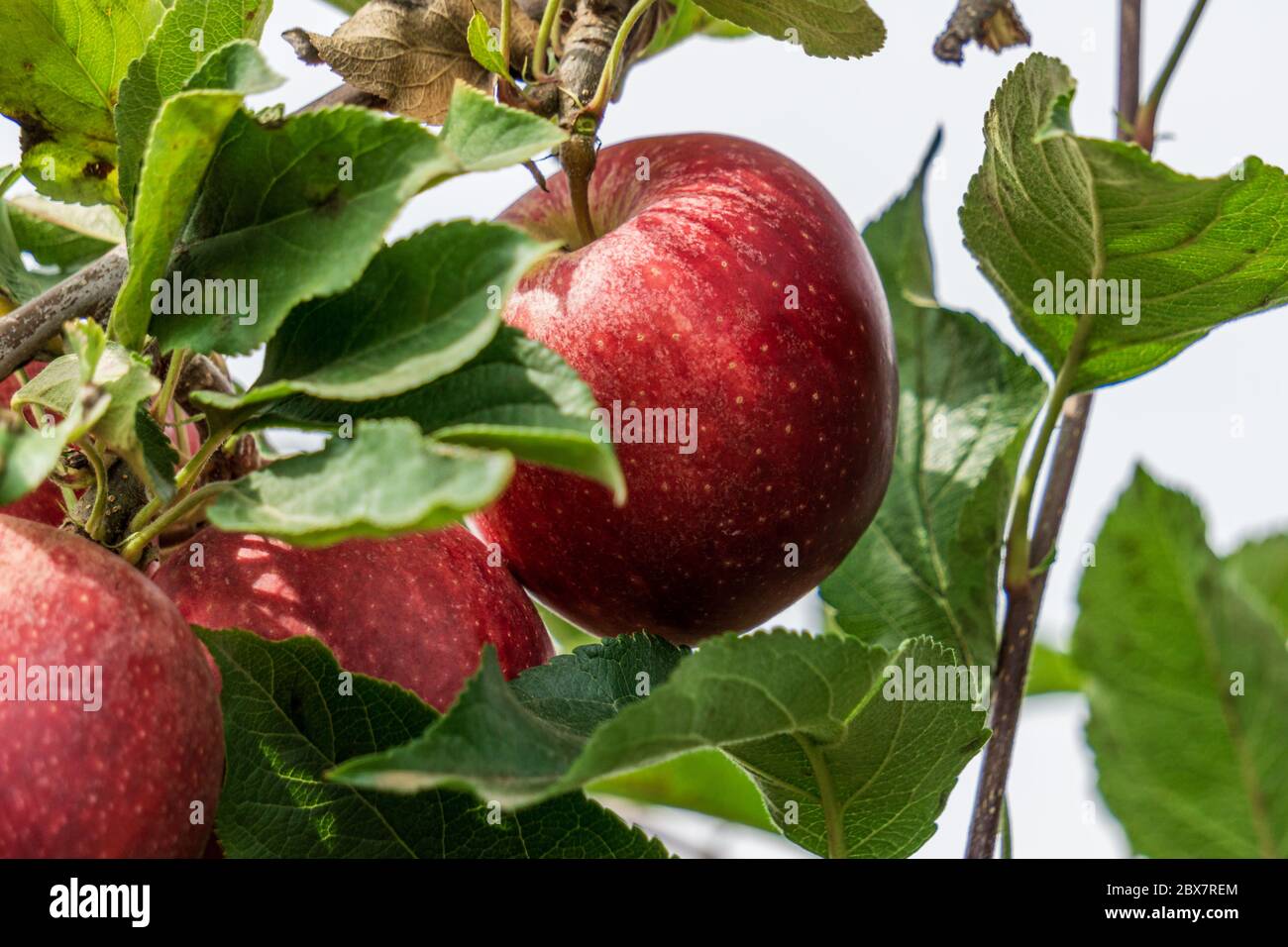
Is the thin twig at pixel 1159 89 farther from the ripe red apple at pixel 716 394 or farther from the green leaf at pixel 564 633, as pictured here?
the green leaf at pixel 564 633

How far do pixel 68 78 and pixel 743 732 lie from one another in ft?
1.47

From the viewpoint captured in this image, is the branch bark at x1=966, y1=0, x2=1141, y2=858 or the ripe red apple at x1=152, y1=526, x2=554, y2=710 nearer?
the ripe red apple at x1=152, y1=526, x2=554, y2=710

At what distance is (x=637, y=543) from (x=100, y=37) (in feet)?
1.13

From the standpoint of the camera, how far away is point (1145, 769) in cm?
43

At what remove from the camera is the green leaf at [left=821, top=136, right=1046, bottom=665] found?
808 mm

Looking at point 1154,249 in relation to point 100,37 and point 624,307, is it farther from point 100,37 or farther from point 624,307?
point 100,37

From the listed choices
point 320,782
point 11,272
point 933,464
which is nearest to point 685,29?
point 933,464

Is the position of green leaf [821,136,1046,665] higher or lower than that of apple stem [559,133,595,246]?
lower

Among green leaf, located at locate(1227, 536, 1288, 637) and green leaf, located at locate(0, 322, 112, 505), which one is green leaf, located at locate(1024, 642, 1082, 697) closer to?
green leaf, located at locate(1227, 536, 1288, 637)

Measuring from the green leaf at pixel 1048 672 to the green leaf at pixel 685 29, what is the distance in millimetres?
462

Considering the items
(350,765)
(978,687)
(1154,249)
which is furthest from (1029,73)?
(350,765)

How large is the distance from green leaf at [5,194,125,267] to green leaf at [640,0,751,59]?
0.32 meters

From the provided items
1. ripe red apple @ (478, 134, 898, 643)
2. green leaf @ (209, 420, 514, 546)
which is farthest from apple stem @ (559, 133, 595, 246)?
green leaf @ (209, 420, 514, 546)

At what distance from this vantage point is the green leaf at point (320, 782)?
542 millimetres
